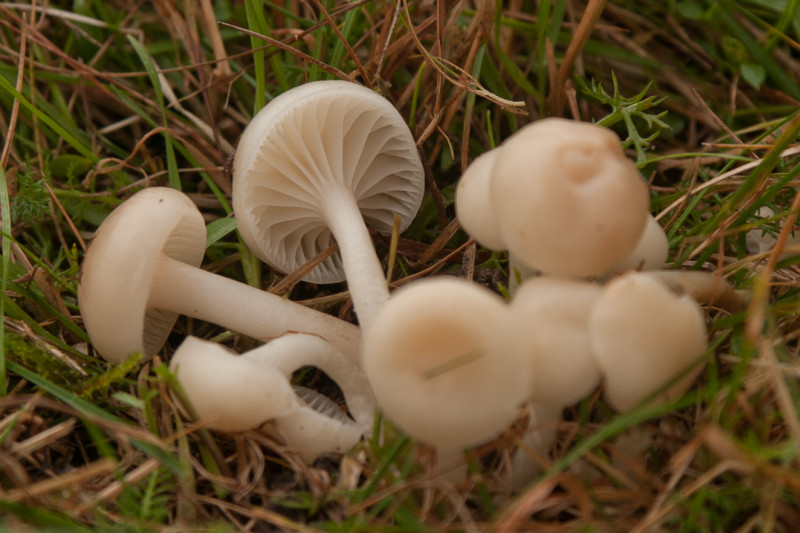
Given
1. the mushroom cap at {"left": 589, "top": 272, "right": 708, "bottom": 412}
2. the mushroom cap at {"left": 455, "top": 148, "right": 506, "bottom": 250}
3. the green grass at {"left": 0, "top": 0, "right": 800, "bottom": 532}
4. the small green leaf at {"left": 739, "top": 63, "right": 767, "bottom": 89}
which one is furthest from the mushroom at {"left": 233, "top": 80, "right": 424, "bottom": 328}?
the small green leaf at {"left": 739, "top": 63, "right": 767, "bottom": 89}

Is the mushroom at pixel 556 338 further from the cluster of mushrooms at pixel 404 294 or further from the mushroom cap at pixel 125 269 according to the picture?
the mushroom cap at pixel 125 269

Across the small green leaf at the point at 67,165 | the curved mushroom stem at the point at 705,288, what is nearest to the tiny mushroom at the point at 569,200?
the curved mushroom stem at the point at 705,288

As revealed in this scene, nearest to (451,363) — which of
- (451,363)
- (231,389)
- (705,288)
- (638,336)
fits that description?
(451,363)

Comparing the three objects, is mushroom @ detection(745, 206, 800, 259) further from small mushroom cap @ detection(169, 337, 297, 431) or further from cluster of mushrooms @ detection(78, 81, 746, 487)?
small mushroom cap @ detection(169, 337, 297, 431)

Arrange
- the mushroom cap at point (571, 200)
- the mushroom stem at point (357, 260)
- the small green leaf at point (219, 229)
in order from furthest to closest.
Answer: the small green leaf at point (219, 229) → the mushroom stem at point (357, 260) → the mushroom cap at point (571, 200)

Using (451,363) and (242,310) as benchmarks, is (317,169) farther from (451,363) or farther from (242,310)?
(451,363)
